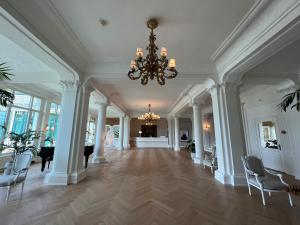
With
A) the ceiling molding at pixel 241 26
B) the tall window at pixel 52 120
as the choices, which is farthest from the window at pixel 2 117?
the ceiling molding at pixel 241 26

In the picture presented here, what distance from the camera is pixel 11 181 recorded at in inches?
108

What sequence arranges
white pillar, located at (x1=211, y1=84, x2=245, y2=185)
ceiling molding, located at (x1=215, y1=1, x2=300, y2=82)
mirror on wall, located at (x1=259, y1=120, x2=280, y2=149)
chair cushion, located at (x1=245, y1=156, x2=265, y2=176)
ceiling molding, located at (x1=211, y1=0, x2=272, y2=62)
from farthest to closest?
mirror on wall, located at (x1=259, y1=120, x2=280, y2=149) → white pillar, located at (x1=211, y1=84, x2=245, y2=185) → chair cushion, located at (x1=245, y1=156, x2=265, y2=176) → ceiling molding, located at (x1=211, y1=0, x2=272, y2=62) → ceiling molding, located at (x1=215, y1=1, x2=300, y2=82)

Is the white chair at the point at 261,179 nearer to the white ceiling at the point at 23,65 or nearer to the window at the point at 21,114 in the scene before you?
the white ceiling at the point at 23,65

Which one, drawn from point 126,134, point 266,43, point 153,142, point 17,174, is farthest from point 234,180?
point 153,142

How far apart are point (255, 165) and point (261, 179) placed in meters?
0.47

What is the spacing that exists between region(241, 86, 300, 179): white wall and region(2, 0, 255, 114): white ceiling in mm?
3574

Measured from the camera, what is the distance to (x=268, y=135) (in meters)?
5.98

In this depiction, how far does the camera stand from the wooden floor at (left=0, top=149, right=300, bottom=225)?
211 centimetres

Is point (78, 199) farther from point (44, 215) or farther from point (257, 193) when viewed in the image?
point (257, 193)

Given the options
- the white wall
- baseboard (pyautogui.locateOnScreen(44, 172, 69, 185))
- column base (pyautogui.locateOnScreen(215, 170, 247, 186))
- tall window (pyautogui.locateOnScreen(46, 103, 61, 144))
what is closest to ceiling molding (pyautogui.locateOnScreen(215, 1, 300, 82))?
column base (pyautogui.locateOnScreen(215, 170, 247, 186))

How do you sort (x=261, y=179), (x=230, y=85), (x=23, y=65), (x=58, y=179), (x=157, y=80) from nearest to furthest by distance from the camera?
(x=157, y=80) → (x=261, y=179) → (x=58, y=179) → (x=230, y=85) → (x=23, y=65)

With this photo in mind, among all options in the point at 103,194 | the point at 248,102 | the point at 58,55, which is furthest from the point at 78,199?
the point at 248,102

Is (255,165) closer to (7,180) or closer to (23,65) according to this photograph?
(7,180)

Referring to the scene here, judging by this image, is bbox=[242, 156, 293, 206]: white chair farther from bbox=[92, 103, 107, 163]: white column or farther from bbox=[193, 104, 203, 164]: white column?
bbox=[92, 103, 107, 163]: white column
